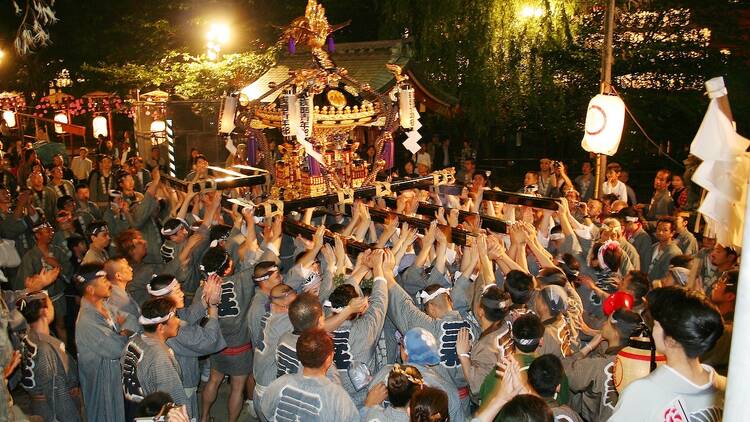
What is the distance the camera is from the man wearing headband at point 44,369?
5199 mm

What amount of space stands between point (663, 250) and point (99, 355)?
5.92 meters

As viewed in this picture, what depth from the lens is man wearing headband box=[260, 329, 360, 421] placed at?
3.96 metres

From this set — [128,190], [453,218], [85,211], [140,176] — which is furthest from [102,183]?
[453,218]

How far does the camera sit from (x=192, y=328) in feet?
17.9

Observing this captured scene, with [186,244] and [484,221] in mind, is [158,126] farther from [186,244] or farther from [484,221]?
[484,221]

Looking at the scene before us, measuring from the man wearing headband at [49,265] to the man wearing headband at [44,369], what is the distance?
2493 mm

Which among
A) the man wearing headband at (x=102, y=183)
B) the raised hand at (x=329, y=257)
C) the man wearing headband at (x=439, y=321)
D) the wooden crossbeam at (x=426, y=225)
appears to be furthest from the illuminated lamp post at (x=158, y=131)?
the man wearing headband at (x=439, y=321)

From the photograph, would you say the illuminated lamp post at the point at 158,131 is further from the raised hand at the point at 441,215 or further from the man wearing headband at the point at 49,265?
the raised hand at the point at 441,215

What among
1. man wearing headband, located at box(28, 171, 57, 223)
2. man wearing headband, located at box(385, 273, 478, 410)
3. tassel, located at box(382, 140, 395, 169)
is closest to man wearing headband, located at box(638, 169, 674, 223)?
tassel, located at box(382, 140, 395, 169)

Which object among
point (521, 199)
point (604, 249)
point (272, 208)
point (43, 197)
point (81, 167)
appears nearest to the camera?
point (604, 249)

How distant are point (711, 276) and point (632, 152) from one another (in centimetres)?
1206

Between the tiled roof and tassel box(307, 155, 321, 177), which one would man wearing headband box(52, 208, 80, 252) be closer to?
tassel box(307, 155, 321, 177)

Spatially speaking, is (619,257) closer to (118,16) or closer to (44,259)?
(44,259)

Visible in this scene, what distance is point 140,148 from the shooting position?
1788 cm
